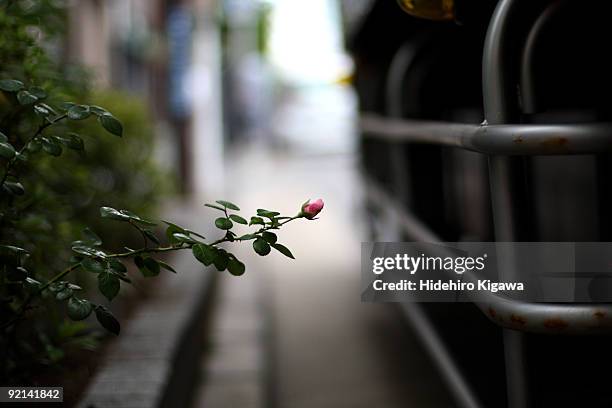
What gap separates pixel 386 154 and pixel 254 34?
30.6 meters

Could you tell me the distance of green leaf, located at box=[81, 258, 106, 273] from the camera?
1582 mm

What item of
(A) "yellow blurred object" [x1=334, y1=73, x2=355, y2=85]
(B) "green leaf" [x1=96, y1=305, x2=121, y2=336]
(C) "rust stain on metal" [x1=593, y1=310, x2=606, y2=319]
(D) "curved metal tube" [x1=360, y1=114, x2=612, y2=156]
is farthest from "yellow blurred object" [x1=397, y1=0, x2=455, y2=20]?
(A) "yellow blurred object" [x1=334, y1=73, x2=355, y2=85]

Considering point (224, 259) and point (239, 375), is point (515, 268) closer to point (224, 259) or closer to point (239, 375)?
point (224, 259)

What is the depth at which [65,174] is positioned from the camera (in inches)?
121

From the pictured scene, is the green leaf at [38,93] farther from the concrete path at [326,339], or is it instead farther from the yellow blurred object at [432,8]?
the concrete path at [326,339]

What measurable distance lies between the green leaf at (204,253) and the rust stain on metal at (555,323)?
68 centimetres

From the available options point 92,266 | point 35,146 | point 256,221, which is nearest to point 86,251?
point 92,266

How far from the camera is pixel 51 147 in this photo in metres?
1.63

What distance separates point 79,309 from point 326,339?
262 centimetres

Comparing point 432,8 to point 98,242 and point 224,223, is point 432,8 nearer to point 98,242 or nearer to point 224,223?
point 224,223

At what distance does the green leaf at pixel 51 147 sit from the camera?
1.62 meters

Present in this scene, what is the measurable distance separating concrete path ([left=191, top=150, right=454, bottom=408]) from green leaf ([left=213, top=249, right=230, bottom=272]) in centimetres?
145

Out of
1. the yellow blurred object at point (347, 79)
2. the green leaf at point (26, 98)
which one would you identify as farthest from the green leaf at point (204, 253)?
the yellow blurred object at point (347, 79)

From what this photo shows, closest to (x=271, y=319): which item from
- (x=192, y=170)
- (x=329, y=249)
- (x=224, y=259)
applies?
(x=329, y=249)
